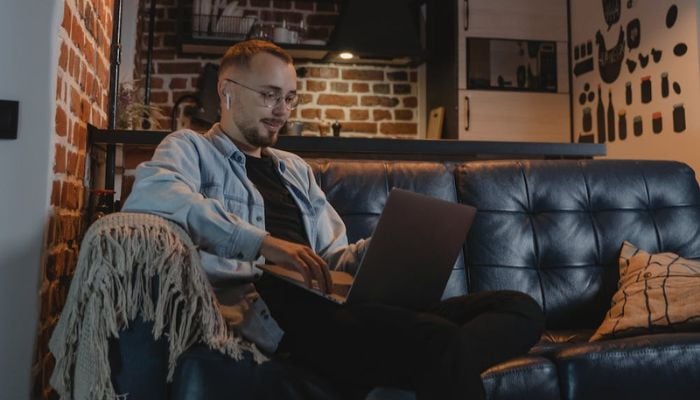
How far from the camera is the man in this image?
3.60 ft

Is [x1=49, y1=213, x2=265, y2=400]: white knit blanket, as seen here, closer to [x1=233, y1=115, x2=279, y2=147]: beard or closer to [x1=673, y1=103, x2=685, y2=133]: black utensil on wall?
[x1=233, y1=115, x2=279, y2=147]: beard

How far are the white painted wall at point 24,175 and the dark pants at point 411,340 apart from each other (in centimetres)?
64

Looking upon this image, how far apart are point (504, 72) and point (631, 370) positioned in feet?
10.3

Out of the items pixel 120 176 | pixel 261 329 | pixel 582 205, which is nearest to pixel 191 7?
pixel 120 176

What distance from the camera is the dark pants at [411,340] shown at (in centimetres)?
106

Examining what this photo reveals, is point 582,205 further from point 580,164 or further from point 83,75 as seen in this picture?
point 83,75

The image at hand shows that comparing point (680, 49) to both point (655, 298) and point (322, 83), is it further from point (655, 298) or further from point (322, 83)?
point (322, 83)

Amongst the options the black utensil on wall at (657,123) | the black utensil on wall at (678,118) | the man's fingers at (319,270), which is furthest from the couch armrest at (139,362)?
the black utensil on wall at (657,123)

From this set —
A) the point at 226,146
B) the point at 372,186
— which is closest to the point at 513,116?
the point at 372,186

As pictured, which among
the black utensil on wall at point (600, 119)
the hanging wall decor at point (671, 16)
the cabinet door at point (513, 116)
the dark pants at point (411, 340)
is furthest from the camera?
the cabinet door at point (513, 116)

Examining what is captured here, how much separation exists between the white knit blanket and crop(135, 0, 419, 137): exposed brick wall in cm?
306

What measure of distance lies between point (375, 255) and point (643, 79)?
9.66 ft

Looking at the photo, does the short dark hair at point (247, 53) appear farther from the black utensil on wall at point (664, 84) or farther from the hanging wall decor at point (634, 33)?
the hanging wall decor at point (634, 33)

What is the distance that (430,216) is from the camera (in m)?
1.25
